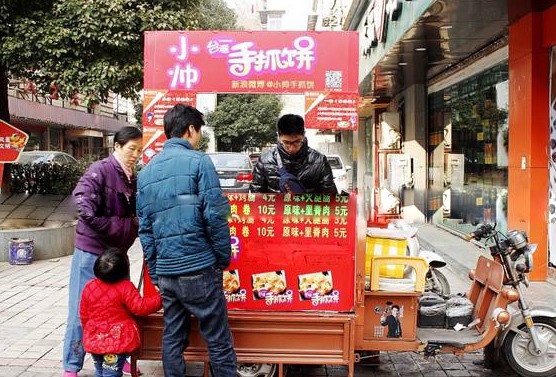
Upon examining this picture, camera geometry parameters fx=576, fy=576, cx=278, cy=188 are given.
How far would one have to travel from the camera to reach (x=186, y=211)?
331cm

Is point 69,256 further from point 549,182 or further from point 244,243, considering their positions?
point 549,182

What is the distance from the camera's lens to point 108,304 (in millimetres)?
3729

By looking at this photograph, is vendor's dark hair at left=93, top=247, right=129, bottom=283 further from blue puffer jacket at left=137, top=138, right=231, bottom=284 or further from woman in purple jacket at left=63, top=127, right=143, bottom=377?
blue puffer jacket at left=137, top=138, right=231, bottom=284

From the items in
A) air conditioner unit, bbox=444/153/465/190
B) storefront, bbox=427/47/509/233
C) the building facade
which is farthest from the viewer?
the building facade

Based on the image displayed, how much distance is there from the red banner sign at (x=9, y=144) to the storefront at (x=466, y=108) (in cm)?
563

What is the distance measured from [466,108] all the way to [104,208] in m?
8.50

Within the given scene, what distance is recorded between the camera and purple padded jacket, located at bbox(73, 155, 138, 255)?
3957 millimetres

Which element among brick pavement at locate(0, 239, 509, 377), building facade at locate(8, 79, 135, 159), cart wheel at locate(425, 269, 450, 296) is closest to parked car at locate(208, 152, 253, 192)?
building facade at locate(8, 79, 135, 159)

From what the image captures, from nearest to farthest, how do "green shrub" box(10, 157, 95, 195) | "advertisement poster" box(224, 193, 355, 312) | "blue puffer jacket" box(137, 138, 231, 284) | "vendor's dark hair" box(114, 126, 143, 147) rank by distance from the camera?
"blue puffer jacket" box(137, 138, 231, 284) → "advertisement poster" box(224, 193, 355, 312) → "vendor's dark hair" box(114, 126, 143, 147) → "green shrub" box(10, 157, 95, 195)

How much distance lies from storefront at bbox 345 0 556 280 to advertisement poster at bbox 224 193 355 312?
14.0 ft

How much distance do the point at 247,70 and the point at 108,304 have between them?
6.25 feet

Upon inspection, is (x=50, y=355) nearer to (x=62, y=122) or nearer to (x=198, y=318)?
(x=198, y=318)

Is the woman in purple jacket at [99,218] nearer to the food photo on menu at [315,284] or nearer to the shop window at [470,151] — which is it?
the food photo on menu at [315,284]

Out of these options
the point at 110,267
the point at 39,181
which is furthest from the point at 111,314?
the point at 39,181
